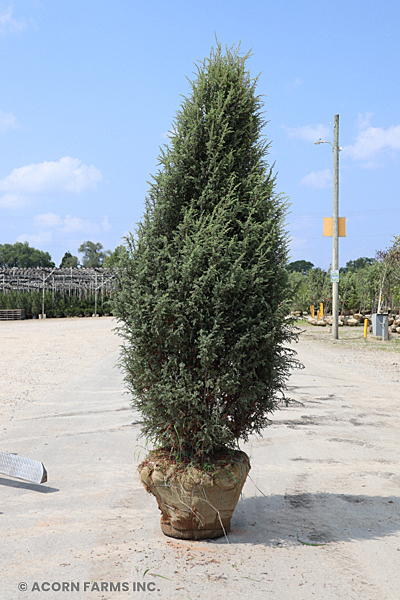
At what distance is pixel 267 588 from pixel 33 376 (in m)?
10.6

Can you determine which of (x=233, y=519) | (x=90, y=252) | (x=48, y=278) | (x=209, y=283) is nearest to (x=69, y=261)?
(x=90, y=252)

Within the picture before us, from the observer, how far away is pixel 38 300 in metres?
44.2

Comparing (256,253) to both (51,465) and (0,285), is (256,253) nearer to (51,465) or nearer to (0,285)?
(51,465)

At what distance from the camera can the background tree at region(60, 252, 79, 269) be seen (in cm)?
→ 10941

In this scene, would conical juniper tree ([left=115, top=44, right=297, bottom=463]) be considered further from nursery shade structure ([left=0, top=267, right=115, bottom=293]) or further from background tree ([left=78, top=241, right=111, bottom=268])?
background tree ([left=78, top=241, right=111, bottom=268])

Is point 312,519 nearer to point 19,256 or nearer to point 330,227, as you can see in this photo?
point 330,227

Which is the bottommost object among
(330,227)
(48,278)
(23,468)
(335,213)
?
(23,468)

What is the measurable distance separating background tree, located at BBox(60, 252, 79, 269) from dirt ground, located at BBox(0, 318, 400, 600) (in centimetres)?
10326

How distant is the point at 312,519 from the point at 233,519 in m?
0.71

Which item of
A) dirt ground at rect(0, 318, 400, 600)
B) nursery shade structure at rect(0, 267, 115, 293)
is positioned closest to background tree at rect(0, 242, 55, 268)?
nursery shade structure at rect(0, 267, 115, 293)

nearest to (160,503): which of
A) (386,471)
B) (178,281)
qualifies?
(178,281)

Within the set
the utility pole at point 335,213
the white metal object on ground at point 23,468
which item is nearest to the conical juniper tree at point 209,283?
the white metal object on ground at point 23,468

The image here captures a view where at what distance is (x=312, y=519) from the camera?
4516mm

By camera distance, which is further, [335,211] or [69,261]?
[69,261]
